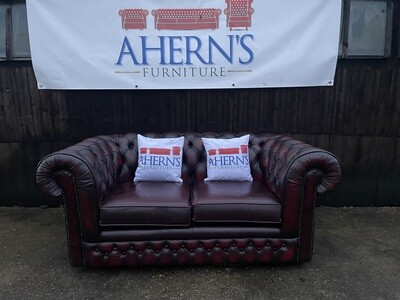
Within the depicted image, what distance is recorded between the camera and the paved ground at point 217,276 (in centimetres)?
183

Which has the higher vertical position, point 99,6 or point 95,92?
point 99,6

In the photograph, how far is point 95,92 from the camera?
299 cm

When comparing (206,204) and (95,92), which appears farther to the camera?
(95,92)

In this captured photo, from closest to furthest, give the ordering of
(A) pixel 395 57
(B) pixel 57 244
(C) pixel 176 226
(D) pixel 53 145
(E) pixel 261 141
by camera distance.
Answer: (C) pixel 176 226
(B) pixel 57 244
(E) pixel 261 141
(A) pixel 395 57
(D) pixel 53 145

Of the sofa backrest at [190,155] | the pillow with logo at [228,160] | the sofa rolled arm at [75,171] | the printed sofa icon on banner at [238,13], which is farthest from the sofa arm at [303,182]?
the printed sofa icon on banner at [238,13]

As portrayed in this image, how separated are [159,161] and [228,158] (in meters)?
0.57

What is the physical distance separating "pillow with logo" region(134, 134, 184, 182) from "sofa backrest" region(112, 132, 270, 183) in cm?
11

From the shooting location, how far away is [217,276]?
2.00 meters

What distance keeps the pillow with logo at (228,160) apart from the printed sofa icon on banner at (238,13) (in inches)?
41.8

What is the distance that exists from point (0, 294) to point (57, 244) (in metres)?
0.60

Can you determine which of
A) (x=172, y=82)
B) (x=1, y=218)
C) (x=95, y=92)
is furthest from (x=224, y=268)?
(x=1, y=218)

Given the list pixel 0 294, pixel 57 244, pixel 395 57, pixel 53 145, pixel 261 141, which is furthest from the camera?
pixel 53 145

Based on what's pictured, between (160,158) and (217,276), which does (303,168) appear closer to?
(217,276)

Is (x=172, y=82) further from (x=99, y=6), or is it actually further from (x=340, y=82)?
(x=340, y=82)
